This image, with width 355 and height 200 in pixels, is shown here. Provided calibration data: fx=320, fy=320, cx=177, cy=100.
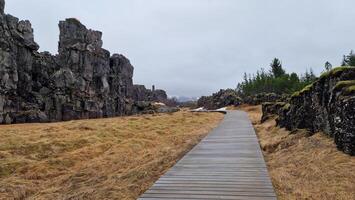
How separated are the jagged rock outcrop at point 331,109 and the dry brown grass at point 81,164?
6.42 meters

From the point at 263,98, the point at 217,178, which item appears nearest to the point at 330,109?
the point at 217,178

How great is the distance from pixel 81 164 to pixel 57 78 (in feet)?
121

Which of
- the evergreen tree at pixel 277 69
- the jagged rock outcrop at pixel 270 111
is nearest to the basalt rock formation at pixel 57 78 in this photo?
the jagged rock outcrop at pixel 270 111

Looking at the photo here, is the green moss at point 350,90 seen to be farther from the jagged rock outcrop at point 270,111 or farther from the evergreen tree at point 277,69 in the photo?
the evergreen tree at point 277,69

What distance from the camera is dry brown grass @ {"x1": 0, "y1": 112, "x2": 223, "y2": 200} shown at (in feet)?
36.2

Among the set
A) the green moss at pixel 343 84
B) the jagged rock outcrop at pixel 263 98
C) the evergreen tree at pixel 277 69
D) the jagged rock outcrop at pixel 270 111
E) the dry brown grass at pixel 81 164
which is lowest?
the dry brown grass at pixel 81 164

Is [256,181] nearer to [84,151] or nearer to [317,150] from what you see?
[317,150]

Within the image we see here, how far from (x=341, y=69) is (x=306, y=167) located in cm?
600

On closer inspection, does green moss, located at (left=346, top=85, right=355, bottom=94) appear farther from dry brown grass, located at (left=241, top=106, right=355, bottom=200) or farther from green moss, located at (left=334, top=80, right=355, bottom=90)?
dry brown grass, located at (left=241, top=106, right=355, bottom=200)

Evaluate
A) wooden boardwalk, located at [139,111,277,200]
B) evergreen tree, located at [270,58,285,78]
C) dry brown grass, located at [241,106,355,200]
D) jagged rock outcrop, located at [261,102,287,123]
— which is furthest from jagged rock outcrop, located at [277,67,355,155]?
evergreen tree, located at [270,58,285,78]

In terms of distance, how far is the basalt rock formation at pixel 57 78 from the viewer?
41.4 metres

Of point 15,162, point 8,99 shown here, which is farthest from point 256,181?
point 8,99

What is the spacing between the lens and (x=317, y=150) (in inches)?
505

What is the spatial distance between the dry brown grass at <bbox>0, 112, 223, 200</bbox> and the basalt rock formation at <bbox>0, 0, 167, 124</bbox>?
2074 cm
